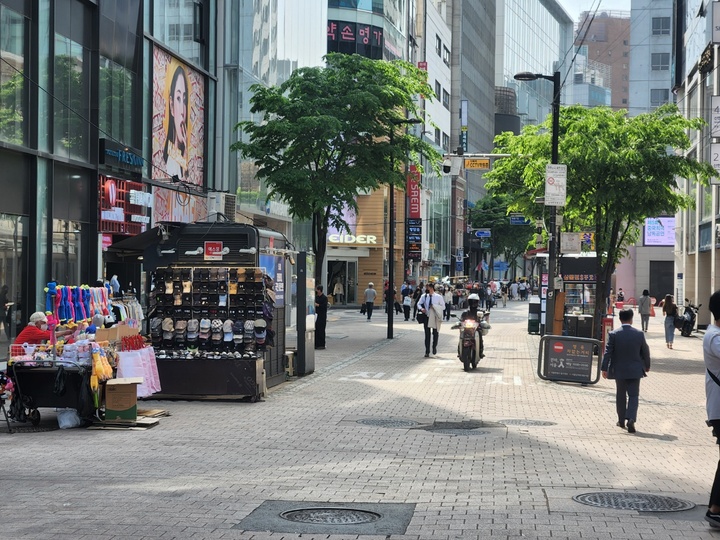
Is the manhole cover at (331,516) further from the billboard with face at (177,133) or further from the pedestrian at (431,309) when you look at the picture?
the billboard with face at (177,133)

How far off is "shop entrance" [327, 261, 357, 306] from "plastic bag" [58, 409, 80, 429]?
180 ft

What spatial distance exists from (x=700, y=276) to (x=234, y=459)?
125ft

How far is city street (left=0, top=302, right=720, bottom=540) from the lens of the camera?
8438 millimetres

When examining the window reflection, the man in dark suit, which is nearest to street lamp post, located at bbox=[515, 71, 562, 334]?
the window reflection

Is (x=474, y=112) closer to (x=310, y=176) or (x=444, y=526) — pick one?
(x=310, y=176)

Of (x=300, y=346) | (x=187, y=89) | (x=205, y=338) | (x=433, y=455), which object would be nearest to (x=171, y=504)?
(x=433, y=455)

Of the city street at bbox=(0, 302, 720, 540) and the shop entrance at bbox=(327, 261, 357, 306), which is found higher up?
the shop entrance at bbox=(327, 261, 357, 306)

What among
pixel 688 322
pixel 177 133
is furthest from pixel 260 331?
pixel 688 322

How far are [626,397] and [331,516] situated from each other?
7.21 meters

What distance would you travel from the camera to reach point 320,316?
30.3 m

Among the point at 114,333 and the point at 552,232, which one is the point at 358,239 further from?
the point at 114,333

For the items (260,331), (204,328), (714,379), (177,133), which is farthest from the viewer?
(177,133)

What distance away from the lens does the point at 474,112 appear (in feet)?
375

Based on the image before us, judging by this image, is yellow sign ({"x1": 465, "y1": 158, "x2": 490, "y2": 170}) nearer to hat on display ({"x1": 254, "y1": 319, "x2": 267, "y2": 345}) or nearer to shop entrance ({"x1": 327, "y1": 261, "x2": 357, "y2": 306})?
hat on display ({"x1": 254, "y1": 319, "x2": 267, "y2": 345})
